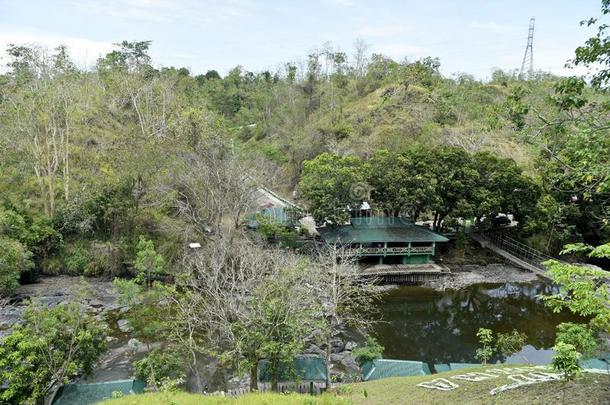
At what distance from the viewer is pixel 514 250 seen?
1309 inches

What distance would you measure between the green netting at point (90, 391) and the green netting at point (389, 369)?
8.37 m

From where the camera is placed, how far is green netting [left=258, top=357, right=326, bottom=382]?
49.8ft

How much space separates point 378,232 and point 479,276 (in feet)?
25.2

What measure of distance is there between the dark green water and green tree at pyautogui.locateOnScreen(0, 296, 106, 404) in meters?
13.0

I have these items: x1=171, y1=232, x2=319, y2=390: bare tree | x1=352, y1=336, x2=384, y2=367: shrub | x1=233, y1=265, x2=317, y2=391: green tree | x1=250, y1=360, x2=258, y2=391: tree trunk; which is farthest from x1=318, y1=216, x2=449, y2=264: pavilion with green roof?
x1=250, y1=360, x2=258, y2=391: tree trunk

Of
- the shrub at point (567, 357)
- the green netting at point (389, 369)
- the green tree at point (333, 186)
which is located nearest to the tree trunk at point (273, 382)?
the green netting at point (389, 369)

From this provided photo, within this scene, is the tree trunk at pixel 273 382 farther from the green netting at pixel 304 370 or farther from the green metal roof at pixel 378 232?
the green metal roof at pixel 378 232

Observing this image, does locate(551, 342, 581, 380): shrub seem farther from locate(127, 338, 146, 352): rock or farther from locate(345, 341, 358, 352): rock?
locate(127, 338, 146, 352): rock

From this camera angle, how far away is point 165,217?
101 feet

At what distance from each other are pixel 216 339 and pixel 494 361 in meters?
12.7

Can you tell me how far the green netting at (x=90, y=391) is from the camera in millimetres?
14273

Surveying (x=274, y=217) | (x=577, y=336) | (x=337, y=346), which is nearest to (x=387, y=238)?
(x=274, y=217)

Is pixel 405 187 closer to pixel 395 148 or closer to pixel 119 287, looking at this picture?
pixel 395 148

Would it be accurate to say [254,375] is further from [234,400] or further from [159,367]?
[159,367]
